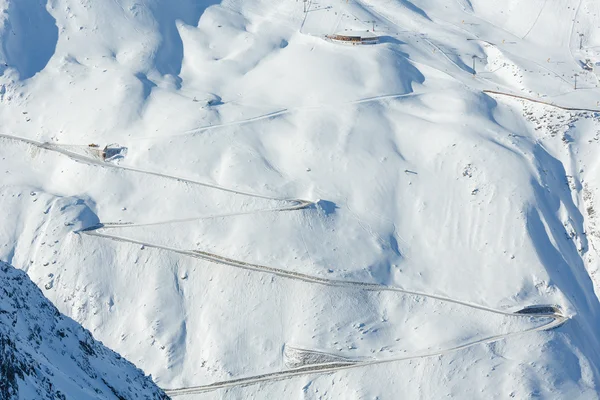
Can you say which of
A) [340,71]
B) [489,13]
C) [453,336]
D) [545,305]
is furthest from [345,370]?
[489,13]

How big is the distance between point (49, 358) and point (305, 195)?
37.4m

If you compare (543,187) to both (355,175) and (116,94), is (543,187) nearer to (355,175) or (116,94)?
(355,175)

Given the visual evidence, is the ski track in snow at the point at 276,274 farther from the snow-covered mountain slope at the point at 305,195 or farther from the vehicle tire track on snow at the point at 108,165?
the snow-covered mountain slope at the point at 305,195

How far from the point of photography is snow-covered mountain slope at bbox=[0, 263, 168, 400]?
1016 inches

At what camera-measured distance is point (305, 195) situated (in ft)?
216

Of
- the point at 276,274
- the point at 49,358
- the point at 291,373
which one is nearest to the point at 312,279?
the point at 276,274

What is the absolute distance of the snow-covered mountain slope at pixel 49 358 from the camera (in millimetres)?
25797

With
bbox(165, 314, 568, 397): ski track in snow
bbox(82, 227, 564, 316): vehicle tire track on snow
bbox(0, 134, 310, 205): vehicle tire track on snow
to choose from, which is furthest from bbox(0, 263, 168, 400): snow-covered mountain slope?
bbox(0, 134, 310, 205): vehicle tire track on snow

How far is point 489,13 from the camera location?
3374 inches

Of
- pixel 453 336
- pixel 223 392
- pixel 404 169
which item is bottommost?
pixel 223 392

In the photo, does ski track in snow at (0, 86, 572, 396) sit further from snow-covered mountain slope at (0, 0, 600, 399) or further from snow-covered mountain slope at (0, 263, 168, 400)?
snow-covered mountain slope at (0, 263, 168, 400)

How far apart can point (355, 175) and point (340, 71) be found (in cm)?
1126

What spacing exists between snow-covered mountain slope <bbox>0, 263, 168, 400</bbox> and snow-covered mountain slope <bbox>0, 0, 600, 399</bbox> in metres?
25.5

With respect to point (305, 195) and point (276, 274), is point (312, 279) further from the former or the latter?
point (305, 195)
